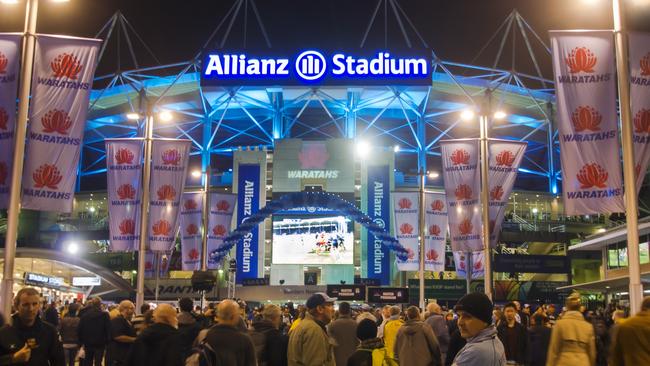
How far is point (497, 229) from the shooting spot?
25.8 m

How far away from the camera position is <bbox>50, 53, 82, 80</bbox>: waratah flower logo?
15.2 metres

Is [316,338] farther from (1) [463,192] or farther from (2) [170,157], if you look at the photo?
(2) [170,157]

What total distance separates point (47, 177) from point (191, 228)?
22.2m

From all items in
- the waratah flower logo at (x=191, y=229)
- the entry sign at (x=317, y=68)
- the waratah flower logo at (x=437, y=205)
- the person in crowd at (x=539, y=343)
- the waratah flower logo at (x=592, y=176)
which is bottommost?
the person in crowd at (x=539, y=343)

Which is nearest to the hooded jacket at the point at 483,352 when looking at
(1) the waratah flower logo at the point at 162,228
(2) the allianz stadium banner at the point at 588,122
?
(2) the allianz stadium banner at the point at 588,122

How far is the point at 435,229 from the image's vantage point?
36125mm

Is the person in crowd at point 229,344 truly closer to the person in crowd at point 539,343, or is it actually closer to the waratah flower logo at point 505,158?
the person in crowd at point 539,343

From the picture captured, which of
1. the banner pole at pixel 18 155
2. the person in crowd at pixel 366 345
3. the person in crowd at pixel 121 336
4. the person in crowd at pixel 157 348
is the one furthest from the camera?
the banner pole at pixel 18 155

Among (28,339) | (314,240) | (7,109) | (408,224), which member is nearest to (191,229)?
(408,224)

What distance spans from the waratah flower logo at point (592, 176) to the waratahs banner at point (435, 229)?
21.3 metres

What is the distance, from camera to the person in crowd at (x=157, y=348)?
7352mm

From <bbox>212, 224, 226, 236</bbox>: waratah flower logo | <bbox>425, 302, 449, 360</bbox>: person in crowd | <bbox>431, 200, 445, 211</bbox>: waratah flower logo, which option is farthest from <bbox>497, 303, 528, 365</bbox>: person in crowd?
<bbox>212, 224, 226, 236</bbox>: waratah flower logo

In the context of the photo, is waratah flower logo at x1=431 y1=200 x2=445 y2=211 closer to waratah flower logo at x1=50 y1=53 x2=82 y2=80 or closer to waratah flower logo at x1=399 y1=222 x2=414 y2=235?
waratah flower logo at x1=399 y1=222 x2=414 y2=235

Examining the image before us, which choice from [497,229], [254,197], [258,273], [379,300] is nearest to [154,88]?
[254,197]
